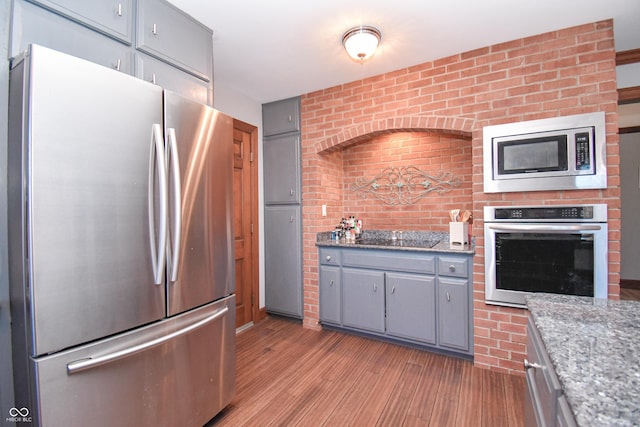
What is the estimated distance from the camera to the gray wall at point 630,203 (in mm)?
4262

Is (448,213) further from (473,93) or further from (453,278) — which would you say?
(473,93)

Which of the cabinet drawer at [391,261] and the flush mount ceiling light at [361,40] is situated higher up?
the flush mount ceiling light at [361,40]

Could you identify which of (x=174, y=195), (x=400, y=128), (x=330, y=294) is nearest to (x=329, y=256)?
(x=330, y=294)

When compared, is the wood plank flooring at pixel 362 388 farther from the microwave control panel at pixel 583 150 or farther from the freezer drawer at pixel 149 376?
the microwave control panel at pixel 583 150

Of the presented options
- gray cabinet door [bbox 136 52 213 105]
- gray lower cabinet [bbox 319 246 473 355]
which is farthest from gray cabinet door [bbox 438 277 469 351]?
gray cabinet door [bbox 136 52 213 105]

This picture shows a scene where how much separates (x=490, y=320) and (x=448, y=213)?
1.09m

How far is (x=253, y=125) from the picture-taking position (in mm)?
3305

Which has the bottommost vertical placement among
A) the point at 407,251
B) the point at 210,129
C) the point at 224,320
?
the point at 224,320

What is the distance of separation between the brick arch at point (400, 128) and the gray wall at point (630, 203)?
341cm

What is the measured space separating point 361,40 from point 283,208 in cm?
188

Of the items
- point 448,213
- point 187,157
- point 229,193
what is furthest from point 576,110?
point 187,157

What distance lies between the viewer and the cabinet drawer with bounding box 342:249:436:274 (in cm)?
252

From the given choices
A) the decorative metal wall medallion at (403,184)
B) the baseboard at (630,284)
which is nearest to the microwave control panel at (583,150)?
the decorative metal wall medallion at (403,184)

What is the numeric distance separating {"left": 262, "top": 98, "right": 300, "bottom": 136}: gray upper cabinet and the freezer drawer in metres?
2.10
